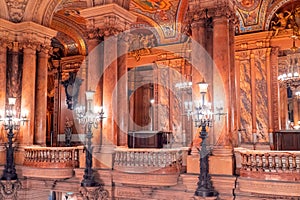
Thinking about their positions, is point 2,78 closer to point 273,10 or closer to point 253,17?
point 253,17

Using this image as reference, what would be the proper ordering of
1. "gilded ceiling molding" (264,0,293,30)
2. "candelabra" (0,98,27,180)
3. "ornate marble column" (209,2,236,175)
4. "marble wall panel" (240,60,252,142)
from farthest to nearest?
"marble wall panel" (240,60,252,142)
"gilded ceiling molding" (264,0,293,30)
"candelabra" (0,98,27,180)
"ornate marble column" (209,2,236,175)

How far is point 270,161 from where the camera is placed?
8141 mm

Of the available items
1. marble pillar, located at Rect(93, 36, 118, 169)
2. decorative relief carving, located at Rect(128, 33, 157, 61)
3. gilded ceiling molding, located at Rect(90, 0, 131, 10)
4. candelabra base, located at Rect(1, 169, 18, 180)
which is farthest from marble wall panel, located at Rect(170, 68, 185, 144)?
candelabra base, located at Rect(1, 169, 18, 180)

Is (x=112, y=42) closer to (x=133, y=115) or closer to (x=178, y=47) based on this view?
(x=178, y=47)

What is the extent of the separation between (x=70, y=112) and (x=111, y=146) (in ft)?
31.3

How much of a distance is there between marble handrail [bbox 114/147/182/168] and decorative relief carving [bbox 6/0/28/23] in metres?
6.10

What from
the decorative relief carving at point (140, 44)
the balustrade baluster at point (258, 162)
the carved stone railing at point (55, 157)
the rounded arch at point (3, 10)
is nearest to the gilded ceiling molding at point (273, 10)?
the decorative relief carving at point (140, 44)

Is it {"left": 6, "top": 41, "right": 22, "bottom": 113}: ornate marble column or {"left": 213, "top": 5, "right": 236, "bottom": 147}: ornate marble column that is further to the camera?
{"left": 6, "top": 41, "right": 22, "bottom": 113}: ornate marble column

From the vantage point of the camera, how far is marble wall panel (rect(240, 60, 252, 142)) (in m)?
14.9

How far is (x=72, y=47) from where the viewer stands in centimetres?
1959

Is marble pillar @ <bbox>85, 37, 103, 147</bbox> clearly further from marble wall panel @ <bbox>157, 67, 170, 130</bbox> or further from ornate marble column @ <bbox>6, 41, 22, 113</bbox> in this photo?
marble wall panel @ <bbox>157, 67, 170, 130</bbox>

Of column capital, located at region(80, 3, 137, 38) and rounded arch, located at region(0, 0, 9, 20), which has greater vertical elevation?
rounded arch, located at region(0, 0, 9, 20)

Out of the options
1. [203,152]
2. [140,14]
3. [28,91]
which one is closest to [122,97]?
[28,91]

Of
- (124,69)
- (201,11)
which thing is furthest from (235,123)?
(124,69)
